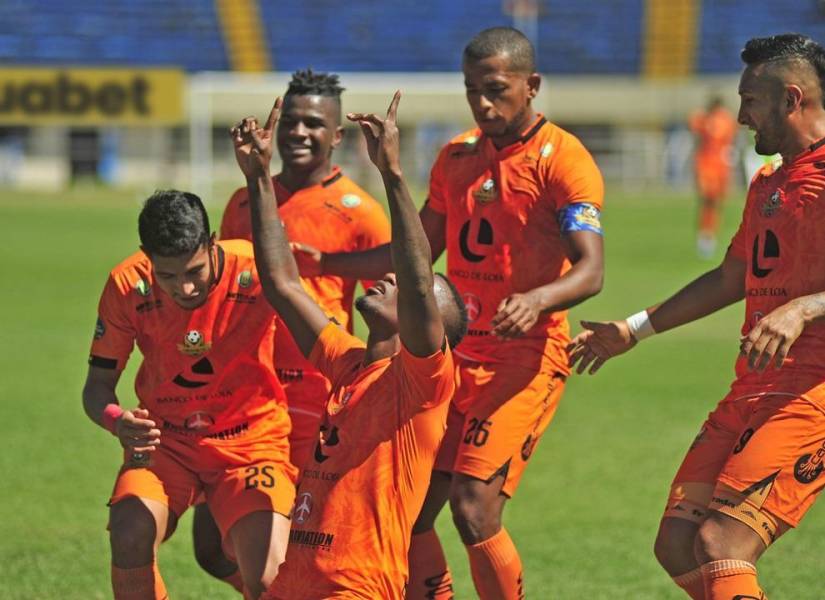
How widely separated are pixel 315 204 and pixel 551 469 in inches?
161

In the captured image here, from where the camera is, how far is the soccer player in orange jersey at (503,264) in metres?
6.35

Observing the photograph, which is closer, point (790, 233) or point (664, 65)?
point (790, 233)

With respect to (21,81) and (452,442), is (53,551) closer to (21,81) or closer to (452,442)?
(452,442)

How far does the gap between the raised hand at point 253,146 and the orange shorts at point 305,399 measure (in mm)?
1323

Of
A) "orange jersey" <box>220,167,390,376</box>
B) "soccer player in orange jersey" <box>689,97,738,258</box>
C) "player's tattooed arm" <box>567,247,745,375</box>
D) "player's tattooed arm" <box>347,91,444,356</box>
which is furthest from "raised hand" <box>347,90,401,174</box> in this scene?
"soccer player in orange jersey" <box>689,97,738,258</box>

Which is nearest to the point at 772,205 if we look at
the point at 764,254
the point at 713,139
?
the point at 764,254

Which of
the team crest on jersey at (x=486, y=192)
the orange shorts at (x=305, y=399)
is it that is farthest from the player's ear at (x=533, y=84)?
the orange shorts at (x=305, y=399)

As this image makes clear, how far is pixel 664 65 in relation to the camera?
47.1 metres

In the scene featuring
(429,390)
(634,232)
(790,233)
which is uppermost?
(790,233)

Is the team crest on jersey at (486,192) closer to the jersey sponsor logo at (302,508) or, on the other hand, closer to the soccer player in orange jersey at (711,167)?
the jersey sponsor logo at (302,508)

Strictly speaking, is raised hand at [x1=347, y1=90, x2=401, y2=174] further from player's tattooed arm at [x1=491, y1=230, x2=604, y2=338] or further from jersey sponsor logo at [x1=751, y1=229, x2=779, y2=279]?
jersey sponsor logo at [x1=751, y1=229, x2=779, y2=279]

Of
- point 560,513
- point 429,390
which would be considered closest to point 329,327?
point 429,390

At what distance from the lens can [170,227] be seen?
5.70 meters

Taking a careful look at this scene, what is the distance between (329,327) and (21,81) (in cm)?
3482
